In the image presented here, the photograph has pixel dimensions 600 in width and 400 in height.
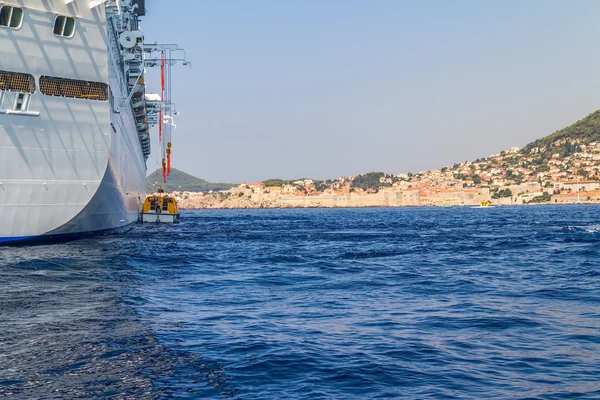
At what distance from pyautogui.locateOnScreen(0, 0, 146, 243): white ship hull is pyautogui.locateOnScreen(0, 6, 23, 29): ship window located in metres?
0.19

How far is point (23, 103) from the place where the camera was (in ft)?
78.4

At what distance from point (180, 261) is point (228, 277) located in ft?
15.9

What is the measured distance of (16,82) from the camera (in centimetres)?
2386

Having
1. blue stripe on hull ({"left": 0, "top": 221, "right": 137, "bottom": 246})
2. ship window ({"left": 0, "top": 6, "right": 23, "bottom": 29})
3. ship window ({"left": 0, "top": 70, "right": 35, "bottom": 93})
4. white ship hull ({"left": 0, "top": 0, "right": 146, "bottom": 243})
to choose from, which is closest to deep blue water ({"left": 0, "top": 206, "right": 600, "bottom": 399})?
blue stripe on hull ({"left": 0, "top": 221, "right": 137, "bottom": 246})

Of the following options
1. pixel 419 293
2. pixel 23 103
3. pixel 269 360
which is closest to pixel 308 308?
pixel 419 293

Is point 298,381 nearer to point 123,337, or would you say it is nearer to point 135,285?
point 123,337

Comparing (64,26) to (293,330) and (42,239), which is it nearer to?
(42,239)

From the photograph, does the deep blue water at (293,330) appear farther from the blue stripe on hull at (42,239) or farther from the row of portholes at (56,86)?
the row of portholes at (56,86)

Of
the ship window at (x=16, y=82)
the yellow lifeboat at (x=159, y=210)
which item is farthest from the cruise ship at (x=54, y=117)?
the yellow lifeboat at (x=159, y=210)

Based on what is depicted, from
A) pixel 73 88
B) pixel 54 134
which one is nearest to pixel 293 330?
pixel 54 134

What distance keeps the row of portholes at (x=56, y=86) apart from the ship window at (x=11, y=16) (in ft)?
5.90

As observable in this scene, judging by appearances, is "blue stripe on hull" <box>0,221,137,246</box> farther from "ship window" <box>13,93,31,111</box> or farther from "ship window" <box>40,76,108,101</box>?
"ship window" <box>40,76,108,101</box>

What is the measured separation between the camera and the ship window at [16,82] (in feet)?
77.4

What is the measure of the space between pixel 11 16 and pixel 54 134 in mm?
4378
